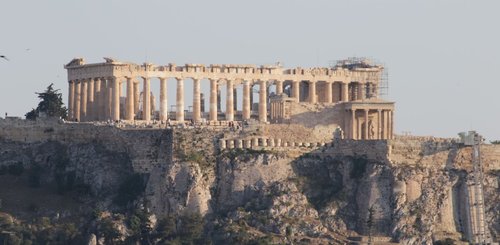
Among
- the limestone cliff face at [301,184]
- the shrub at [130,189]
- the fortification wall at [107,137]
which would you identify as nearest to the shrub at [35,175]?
the limestone cliff face at [301,184]

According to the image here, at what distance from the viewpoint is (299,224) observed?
183000mm

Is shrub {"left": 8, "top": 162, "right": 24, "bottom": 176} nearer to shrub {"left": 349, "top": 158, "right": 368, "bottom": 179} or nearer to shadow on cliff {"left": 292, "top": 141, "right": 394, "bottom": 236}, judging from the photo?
shadow on cliff {"left": 292, "top": 141, "right": 394, "bottom": 236}

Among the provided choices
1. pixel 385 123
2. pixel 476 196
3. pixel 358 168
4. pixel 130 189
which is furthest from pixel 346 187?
pixel 130 189

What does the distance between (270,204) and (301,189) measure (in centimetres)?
352

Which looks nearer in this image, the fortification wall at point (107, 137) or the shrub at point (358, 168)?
the shrub at point (358, 168)

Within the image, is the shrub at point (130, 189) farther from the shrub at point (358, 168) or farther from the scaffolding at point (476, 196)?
the scaffolding at point (476, 196)

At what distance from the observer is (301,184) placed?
18725 cm

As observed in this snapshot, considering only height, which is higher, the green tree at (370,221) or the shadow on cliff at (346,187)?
the shadow on cliff at (346,187)

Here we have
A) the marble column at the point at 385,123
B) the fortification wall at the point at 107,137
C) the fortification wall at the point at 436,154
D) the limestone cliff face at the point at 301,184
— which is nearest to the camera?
the limestone cliff face at the point at 301,184

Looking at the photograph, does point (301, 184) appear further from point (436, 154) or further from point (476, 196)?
point (476, 196)

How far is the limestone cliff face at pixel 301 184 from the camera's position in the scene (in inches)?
7239

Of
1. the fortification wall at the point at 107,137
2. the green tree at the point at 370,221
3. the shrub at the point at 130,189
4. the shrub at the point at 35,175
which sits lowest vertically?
the green tree at the point at 370,221

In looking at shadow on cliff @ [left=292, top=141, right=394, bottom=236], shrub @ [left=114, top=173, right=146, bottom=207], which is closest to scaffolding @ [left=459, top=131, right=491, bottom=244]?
shadow on cliff @ [left=292, top=141, right=394, bottom=236]

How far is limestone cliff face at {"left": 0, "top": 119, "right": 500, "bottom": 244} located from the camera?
603ft
